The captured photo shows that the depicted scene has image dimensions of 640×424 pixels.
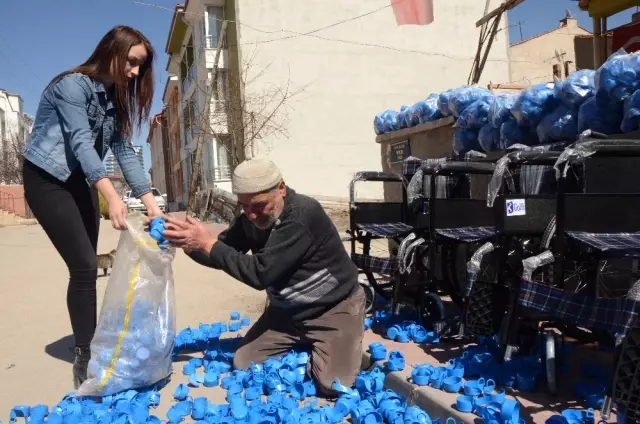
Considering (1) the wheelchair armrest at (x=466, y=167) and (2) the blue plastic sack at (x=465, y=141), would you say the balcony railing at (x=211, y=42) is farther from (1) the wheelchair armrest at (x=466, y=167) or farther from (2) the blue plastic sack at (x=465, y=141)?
(1) the wheelchair armrest at (x=466, y=167)

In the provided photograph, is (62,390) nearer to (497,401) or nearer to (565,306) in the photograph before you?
(497,401)

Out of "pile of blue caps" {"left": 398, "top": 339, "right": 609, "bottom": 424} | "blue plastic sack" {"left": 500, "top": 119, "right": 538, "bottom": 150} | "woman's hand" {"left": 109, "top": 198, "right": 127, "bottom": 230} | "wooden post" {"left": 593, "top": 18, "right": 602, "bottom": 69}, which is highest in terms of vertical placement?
"wooden post" {"left": 593, "top": 18, "right": 602, "bottom": 69}

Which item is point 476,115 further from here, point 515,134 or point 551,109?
point 551,109

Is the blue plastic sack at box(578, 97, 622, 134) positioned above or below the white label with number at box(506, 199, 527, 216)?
above

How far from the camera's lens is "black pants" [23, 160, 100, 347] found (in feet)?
11.3

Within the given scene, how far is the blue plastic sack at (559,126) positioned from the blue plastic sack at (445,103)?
1835mm

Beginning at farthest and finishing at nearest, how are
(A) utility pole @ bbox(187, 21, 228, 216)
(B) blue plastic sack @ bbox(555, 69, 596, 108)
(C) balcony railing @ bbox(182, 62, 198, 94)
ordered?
(C) balcony railing @ bbox(182, 62, 198, 94) < (A) utility pole @ bbox(187, 21, 228, 216) < (B) blue plastic sack @ bbox(555, 69, 596, 108)

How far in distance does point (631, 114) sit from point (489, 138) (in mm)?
1891

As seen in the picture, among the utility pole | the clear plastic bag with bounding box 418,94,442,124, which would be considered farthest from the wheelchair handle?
the utility pole

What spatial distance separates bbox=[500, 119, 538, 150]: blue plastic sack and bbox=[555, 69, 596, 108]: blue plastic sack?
1.73ft

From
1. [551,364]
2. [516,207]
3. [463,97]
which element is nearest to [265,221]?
[516,207]

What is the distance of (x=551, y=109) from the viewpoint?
17.6 ft

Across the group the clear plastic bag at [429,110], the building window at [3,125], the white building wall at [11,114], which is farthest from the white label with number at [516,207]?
the building window at [3,125]

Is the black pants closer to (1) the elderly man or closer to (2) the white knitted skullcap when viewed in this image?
(1) the elderly man
